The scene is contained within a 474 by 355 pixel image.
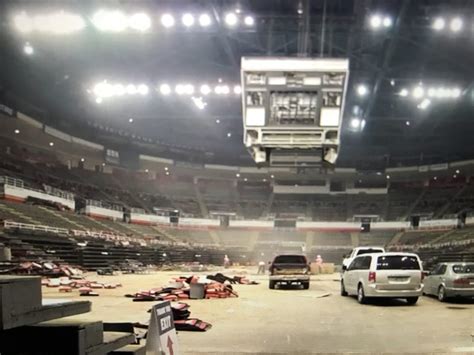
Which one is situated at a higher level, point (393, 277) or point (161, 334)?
point (161, 334)

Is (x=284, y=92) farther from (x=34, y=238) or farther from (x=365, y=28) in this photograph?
(x=34, y=238)

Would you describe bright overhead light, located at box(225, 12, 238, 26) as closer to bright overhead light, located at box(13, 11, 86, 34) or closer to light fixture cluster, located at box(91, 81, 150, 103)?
bright overhead light, located at box(13, 11, 86, 34)

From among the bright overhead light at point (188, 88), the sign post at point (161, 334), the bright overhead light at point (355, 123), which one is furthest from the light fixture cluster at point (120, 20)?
the bright overhead light at point (355, 123)

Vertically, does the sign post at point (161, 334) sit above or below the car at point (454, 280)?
above

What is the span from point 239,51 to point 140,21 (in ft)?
21.9

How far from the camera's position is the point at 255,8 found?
22578 millimetres

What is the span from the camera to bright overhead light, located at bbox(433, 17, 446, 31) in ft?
73.1

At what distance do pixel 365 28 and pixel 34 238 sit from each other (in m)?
23.3

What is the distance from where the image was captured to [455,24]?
22250mm

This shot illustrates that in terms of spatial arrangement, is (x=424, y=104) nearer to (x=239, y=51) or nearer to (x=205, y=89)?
(x=205, y=89)

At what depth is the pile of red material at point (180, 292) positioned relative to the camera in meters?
16.4

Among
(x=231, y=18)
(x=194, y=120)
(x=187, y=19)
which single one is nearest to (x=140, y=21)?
(x=187, y=19)

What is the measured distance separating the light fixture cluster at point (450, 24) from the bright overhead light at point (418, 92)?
10640mm

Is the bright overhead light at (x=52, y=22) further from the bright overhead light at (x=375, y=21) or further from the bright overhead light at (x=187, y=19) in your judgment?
the bright overhead light at (x=375, y=21)
